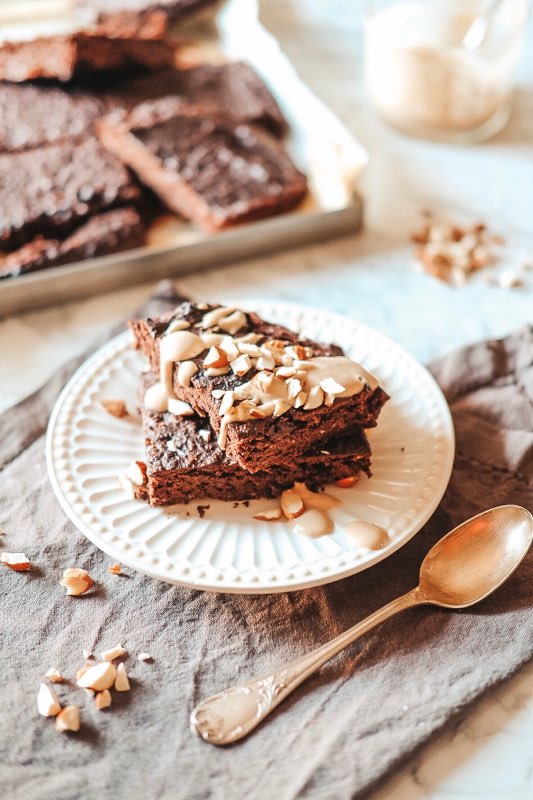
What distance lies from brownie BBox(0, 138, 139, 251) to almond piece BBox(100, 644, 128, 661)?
4.34 ft

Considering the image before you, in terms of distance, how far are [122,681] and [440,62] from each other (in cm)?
205

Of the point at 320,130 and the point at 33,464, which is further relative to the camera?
the point at 320,130

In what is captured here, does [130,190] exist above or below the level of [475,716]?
above

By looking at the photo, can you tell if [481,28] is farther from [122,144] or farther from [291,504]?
[291,504]

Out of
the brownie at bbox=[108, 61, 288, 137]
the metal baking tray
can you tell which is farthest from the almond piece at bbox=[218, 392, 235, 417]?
the brownie at bbox=[108, 61, 288, 137]

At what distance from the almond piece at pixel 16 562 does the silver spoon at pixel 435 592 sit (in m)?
0.47

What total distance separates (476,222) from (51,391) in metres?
1.42

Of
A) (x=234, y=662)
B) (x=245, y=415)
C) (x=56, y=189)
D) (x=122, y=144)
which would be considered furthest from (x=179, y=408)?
(x=122, y=144)

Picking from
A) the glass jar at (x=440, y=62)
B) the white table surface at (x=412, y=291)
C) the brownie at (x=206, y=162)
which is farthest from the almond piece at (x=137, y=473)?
the glass jar at (x=440, y=62)

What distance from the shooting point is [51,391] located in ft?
6.68

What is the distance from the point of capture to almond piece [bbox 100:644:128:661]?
4.99 feet

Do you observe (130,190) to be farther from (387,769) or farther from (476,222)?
(387,769)

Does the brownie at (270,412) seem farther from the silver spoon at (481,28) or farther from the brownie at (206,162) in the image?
the silver spoon at (481,28)

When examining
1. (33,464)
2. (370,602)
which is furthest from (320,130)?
(370,602)
